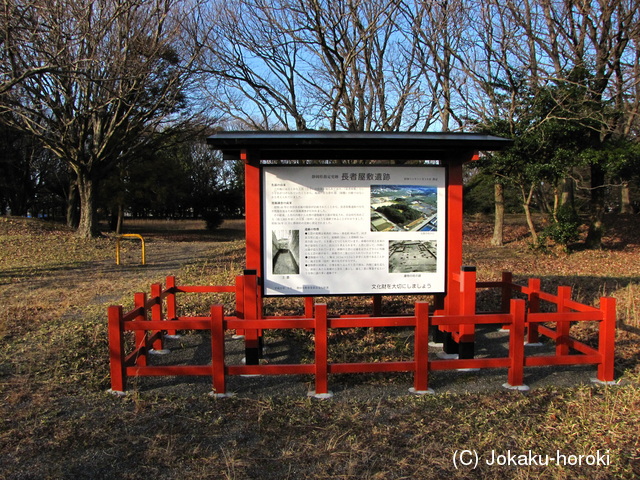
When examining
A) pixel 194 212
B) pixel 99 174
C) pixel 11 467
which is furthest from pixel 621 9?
pixel 194 212

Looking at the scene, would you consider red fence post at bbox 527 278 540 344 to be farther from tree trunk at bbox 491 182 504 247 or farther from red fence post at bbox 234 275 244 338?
tree trunk at bbox 491 182 504 247

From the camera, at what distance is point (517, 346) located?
4336mm

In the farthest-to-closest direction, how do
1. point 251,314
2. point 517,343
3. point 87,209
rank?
point 87,209 < point 251,314 < point 517,343

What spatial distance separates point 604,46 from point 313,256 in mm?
13788

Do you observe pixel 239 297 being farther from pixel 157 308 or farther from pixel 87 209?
pixel 87 209

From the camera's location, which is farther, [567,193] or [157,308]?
[567,193]

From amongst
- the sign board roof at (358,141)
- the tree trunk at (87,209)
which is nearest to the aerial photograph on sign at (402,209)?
the sign board roof at (358,141)

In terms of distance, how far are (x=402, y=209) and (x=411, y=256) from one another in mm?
559

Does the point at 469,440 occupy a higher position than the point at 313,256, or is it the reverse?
the point at 313,256

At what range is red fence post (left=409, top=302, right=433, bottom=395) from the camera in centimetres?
418

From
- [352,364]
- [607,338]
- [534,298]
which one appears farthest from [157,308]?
[607,338]

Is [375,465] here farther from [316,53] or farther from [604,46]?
[316,53]

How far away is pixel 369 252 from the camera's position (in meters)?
5.42

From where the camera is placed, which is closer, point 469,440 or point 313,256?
point 469,440
